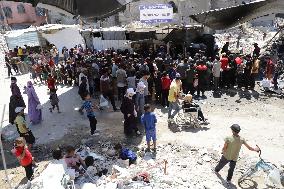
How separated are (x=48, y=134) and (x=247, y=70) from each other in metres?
8.27

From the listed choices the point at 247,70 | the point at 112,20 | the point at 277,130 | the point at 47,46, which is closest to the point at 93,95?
the point at 247,70

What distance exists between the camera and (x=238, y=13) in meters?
15.6

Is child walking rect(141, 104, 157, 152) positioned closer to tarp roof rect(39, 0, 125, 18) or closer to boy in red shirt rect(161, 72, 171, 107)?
boy in red shirt rect(161, 72, 171, 107)

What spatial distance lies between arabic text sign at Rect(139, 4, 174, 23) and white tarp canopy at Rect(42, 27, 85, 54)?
35.9 feet

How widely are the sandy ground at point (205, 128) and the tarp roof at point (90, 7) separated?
3809 mm

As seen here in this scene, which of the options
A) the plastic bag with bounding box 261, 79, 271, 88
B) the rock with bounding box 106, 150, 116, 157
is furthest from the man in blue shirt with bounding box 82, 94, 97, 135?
the plastic bag with bounding box 261, 79, 271, 88

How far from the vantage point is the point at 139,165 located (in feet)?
27.5

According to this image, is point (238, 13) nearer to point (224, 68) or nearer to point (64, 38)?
point (224, 68)

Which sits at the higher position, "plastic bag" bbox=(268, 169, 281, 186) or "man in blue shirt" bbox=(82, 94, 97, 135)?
"man in blue shirt" bbox=(82, 94, 97, 135)

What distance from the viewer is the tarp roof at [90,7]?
1390 cm

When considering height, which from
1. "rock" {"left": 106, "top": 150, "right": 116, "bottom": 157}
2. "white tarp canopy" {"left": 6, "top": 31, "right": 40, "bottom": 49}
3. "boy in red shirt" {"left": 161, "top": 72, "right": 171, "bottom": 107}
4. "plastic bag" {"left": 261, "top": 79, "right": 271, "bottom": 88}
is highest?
"white tarp canopy" {"left": 6, "top": 31, "right": 40, "bottom": 49}

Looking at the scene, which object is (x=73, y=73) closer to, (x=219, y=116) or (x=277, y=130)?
(x=219, y=116)

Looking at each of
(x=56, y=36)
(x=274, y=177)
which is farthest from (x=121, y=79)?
(x=56, y=36)

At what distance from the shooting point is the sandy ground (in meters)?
9.39
